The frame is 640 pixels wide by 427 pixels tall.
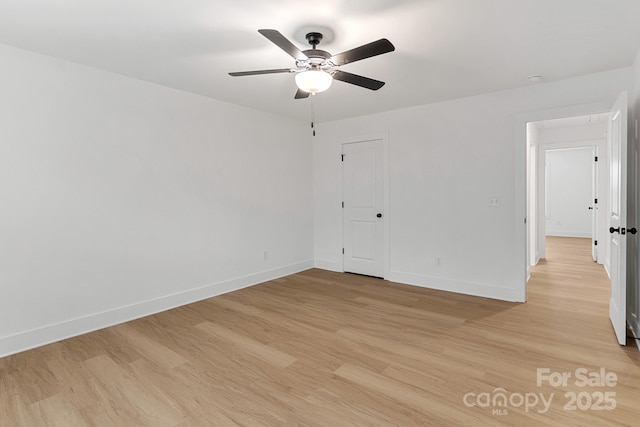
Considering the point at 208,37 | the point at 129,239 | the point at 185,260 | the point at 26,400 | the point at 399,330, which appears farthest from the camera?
the point at 185,260

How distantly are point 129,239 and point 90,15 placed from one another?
81.0 inches

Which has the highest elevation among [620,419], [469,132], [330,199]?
[469,132]

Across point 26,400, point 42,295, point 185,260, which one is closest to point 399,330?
point 185,260

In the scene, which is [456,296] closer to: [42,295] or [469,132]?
[469,132]

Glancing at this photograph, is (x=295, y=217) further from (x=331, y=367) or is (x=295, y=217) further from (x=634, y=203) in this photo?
(x=634, y=203)

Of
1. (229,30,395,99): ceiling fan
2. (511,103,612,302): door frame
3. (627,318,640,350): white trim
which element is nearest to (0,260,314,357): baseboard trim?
(229,30,395,99): ceiling fan

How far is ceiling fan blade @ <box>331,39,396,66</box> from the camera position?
2.01m

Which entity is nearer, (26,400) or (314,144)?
(26,400)

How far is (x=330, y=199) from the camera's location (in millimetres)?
5551

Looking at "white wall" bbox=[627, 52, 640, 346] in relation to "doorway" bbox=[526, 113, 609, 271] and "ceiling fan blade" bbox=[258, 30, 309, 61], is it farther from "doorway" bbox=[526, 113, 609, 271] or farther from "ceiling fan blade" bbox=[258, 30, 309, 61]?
"ceiling fan blade" bbox=[258, 30, 309, 61]

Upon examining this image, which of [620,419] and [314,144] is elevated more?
[314,144]

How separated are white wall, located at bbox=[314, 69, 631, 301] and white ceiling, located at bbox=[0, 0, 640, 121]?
293mm

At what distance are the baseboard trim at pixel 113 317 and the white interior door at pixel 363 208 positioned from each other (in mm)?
1496

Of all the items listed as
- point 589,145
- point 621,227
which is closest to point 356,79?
point 621,227
